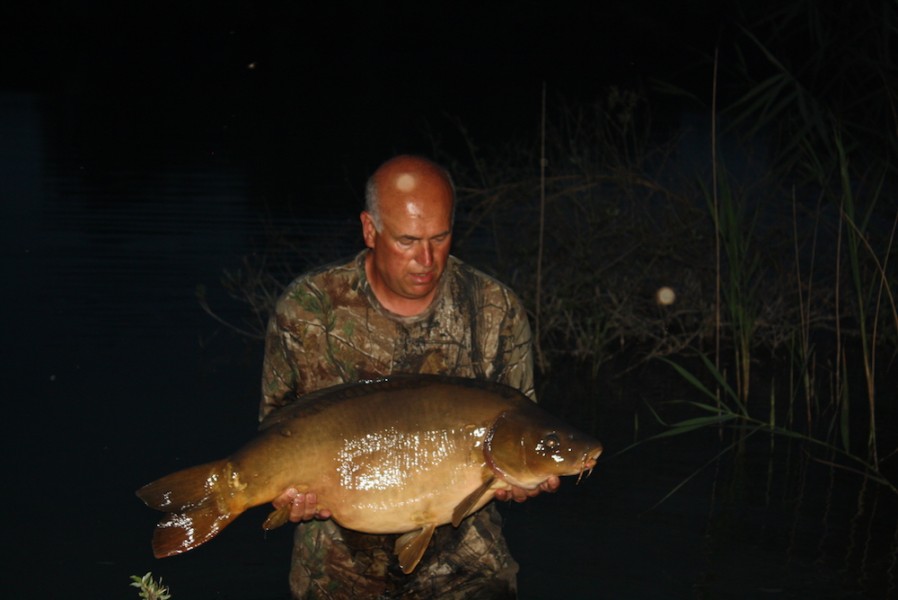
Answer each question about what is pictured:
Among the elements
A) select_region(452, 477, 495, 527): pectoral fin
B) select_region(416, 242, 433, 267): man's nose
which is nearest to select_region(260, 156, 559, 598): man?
select_region(416, 242, 433, 267): man's nose

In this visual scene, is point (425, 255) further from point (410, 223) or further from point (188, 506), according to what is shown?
point (188, 506)

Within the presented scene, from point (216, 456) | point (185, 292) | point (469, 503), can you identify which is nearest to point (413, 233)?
point (469, 503)

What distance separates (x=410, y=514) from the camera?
4566 mm

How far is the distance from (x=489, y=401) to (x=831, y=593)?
2.73 metres

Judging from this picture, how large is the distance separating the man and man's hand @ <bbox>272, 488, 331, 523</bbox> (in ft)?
1.18

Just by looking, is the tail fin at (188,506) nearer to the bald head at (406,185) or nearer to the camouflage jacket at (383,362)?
the camouflage jacket at (383,362)

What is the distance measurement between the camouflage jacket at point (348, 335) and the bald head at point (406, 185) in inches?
12.9

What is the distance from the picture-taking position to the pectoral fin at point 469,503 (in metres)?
4.52

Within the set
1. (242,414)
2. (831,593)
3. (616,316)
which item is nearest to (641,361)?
(616,316)

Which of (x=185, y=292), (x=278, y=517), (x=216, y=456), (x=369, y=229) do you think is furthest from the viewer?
(x=185, y=292)

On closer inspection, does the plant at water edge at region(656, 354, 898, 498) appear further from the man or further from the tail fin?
the tail fin

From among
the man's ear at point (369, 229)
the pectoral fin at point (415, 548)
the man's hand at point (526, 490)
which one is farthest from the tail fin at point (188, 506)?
the man's ear at point (369, 229)

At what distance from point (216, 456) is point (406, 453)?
383 centimetres

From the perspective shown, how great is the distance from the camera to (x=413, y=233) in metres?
4.86
